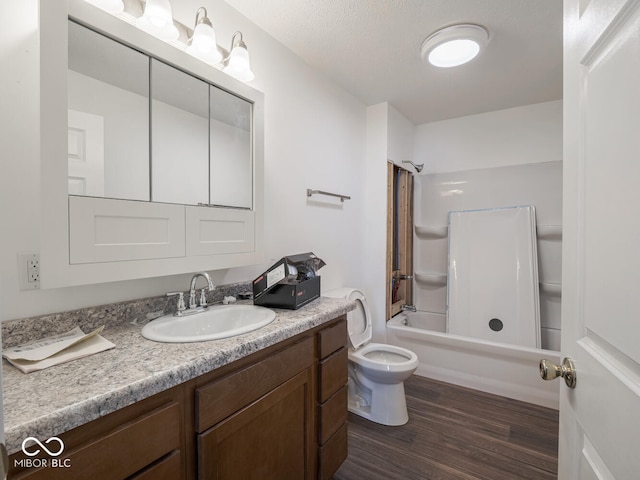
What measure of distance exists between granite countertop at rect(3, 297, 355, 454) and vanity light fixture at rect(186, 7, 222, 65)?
114cm

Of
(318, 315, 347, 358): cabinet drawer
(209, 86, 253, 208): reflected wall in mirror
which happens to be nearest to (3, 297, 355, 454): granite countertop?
(318, 315, 347, 358): cabinet drawer

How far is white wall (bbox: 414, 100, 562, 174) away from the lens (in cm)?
275

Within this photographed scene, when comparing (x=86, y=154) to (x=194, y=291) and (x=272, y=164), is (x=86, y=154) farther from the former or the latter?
(x=272, y=164)

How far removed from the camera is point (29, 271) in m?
0.97

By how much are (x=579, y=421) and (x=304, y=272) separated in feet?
3.78

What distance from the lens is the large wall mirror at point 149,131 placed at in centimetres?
99

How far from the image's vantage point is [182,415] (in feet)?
2.72

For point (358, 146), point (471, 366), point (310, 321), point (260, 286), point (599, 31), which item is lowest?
point (471, 366)

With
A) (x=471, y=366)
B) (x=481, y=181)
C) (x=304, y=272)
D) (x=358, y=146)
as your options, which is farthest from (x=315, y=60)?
(x=471, y=366)

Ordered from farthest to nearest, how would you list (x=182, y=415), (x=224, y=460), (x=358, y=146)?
(x=358, y=146), (x=224, y=460), (x=182, y=415)

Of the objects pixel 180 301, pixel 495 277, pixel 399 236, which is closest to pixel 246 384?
pixel 180 301

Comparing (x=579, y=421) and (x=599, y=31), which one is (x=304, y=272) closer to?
(x=579, y=421)

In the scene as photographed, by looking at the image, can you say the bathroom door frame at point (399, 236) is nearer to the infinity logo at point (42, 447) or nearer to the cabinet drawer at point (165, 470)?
the cabinet drawer at point (165, 470)

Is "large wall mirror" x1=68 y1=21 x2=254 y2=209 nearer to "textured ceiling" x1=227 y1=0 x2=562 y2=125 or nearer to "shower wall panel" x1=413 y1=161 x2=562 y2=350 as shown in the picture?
"textured ceiling" x1=227 y1=0 x2=562 y2=125
